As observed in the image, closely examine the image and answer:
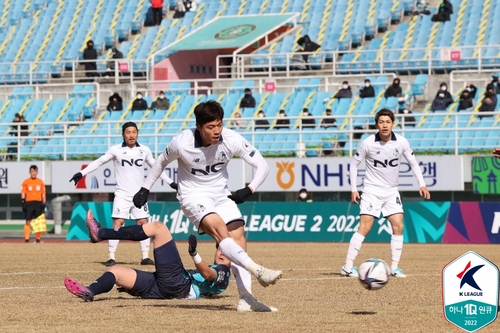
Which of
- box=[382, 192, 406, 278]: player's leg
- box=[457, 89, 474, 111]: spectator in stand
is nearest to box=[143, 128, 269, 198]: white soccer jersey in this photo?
box=[382, 192, 406, 278]: player's leg

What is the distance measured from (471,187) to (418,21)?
12100 mm

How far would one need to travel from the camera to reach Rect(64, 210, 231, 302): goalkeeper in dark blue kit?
11625mm

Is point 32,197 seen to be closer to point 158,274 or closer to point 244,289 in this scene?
point 158,274

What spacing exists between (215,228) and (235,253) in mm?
438

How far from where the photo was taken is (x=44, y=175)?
3450cm

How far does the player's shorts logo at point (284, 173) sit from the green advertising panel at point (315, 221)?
2.37 meters

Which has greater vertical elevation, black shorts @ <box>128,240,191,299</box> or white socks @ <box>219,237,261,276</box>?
white socks @ <box>219,237,261,276</box>

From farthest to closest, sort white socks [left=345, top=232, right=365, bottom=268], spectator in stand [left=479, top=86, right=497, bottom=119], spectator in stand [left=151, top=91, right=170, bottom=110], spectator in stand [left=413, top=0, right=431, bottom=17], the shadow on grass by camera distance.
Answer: spectator in stand [left=413, top=0, right=431, bottom=17] → spectator in stand [left=151, top=91, right=170, bottom=110] → spectator in stand [left=479, top=86, right=497, bottom=119] → white socks [left=345, top=232, right=365, bottom=268] → the shadow on grass

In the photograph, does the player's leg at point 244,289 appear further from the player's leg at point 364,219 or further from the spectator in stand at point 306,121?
the spectator in stand at point 306,121

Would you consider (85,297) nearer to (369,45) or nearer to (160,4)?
(369,45)

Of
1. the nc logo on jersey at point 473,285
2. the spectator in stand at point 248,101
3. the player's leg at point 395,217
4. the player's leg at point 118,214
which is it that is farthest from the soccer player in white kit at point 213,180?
the spectator in stand at point 248,101

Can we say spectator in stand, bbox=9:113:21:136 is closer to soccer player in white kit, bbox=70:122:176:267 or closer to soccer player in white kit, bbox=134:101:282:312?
soccer player in white kit, bbox=70:122:176:267

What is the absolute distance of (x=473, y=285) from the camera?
331 inches

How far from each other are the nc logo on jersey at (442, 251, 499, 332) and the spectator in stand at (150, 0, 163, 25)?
3976cm
